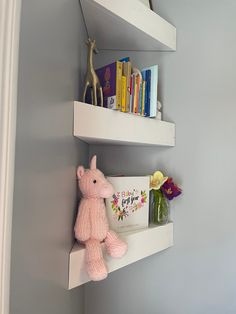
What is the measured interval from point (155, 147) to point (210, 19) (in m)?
0.68

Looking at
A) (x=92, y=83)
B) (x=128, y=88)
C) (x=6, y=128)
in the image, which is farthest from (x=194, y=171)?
(x=6, y=128)

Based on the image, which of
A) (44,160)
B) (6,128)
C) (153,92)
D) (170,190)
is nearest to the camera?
(6,128)

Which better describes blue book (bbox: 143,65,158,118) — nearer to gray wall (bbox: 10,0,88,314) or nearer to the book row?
the book row

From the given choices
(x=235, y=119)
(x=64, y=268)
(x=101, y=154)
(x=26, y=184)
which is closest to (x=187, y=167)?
(x=235, y=119)

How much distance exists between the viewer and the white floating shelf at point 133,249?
87cm

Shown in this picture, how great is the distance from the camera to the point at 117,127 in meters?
1.05

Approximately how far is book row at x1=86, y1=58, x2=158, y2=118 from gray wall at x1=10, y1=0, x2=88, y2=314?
0.17 m

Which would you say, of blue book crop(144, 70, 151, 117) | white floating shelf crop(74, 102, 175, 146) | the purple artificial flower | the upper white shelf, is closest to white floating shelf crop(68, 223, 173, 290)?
the purple artificial flower

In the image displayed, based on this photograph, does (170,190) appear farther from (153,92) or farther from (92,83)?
(92,83)

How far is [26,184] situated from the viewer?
20.0 inches

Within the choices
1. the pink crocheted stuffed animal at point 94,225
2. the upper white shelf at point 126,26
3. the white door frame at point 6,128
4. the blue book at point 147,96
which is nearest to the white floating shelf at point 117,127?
the blue book at point 147,96

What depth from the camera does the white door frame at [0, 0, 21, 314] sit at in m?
0.42

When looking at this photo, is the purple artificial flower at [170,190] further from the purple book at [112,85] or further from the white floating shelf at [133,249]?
the purple book at [112,85]

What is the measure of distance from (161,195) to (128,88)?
1.75 ft
